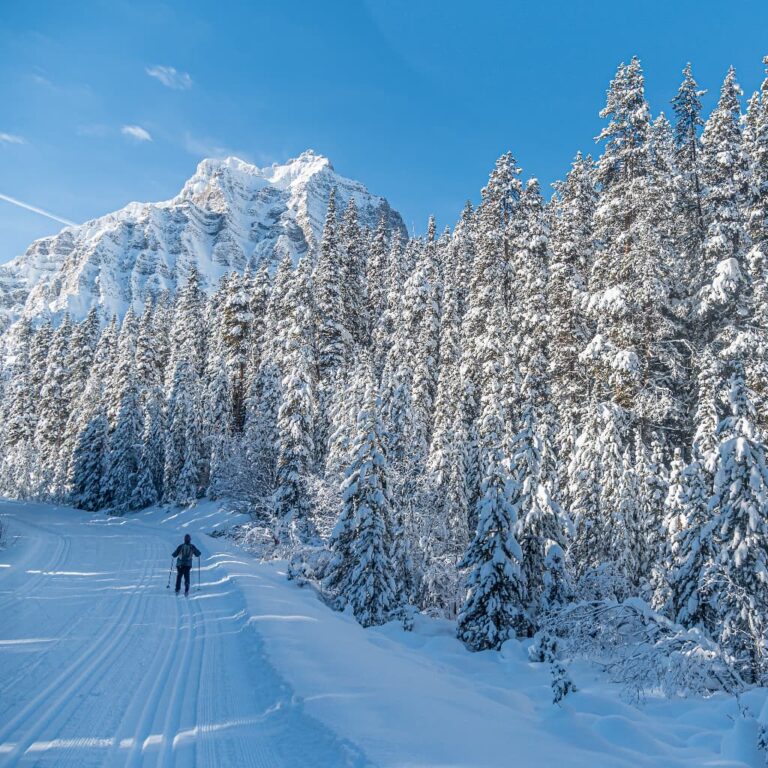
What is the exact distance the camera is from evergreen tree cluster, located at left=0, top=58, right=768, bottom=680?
41.4 feet

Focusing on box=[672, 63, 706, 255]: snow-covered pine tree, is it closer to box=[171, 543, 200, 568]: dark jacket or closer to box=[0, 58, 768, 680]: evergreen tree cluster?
box=[0, 58, 768, 680]: evergreen tree cluster

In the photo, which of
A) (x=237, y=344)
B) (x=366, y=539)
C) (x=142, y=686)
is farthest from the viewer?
(x=237, y=344)

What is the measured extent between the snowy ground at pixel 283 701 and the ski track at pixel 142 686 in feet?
0.08

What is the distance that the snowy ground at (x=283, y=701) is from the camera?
5.09 m

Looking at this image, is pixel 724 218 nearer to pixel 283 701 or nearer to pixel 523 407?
pixel 523 407

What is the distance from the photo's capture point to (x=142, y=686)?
271 inches

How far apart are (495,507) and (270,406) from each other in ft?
75.7

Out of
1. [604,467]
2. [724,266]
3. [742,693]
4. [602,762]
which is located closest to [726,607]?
[742,693]

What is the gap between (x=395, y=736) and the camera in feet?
16.8

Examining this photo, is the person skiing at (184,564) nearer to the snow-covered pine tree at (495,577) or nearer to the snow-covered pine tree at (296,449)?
the snow-covered pine tree at (495,577)

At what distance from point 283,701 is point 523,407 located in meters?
14.5

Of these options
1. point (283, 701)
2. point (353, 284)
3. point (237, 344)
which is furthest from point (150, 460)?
point (283, 701)

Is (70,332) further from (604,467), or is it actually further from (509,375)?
(604,467)

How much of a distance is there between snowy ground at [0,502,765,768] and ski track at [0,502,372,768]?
2cm
